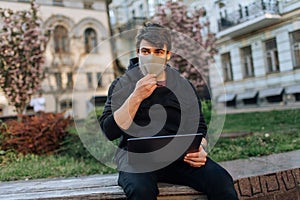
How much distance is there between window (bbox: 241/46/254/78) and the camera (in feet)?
51.0

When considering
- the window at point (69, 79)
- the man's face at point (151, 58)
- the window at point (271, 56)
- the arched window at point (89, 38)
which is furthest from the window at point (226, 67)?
the man's face at point (151, 58)

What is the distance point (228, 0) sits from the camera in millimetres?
14680

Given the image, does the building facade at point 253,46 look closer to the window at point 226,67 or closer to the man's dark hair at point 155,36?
the window at point 226,67

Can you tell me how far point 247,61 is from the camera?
15.8 m

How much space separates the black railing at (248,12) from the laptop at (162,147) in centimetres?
1222

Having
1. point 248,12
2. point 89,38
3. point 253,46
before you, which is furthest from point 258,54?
point 89,38

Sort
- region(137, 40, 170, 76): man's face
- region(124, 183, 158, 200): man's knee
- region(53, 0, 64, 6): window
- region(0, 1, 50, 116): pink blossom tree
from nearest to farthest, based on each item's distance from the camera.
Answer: region(124, 183, 158, 200): man's knee → region(137, 40, 170, 76): man's face → region(0, 1, 50, 116): pink blossom tree → region(53, 0, 64, 6): window

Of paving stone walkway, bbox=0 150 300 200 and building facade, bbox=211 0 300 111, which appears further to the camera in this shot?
building facade, bbox=211 0 300 111

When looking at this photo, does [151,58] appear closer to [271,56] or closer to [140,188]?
[140,188]

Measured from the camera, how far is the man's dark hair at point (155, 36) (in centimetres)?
183

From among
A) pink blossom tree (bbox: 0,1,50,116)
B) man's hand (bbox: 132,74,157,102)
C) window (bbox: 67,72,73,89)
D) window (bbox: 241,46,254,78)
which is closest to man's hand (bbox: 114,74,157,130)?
man's hand (bbox: 132,74,157,102)

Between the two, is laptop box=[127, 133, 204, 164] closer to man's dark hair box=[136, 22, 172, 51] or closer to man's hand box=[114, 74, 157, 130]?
man's hand box=[114, 74, 157, 130]

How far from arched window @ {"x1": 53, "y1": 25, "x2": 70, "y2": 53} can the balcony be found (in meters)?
10.0

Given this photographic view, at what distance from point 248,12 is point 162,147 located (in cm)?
1407
